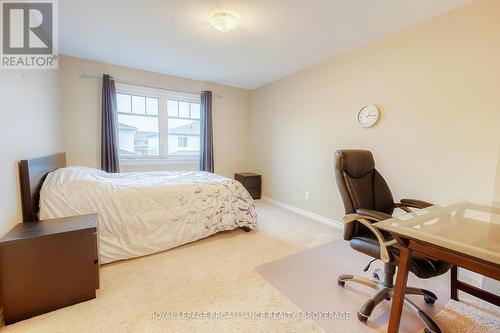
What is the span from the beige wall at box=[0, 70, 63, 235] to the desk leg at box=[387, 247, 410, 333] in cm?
247

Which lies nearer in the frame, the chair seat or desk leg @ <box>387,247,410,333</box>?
desk leg @ <box>387,247,410,333</box>

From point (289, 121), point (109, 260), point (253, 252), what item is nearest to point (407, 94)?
point (289, 121)

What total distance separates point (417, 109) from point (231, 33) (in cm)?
217

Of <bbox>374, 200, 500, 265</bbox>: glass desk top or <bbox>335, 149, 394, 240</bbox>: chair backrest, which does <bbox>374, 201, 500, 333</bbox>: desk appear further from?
<bbox>335, 149, 394, 240</bbox>: chair backrest

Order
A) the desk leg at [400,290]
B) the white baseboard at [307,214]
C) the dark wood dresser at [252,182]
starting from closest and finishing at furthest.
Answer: the desk leg at [400,290] < the white baseboard at [307,214] < the dark wood dresser at [252,182]

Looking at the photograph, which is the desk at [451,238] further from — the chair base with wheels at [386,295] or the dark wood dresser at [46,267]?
the dark wood dresser at [46,267]

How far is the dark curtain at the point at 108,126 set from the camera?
11.1ft

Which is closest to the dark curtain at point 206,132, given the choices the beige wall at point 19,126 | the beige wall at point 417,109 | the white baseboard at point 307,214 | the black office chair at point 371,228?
the white baseboard at point 307,214

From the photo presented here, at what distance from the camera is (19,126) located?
1.80 m

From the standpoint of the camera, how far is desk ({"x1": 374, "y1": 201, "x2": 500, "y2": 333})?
0.95 meters

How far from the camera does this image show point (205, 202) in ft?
8.52

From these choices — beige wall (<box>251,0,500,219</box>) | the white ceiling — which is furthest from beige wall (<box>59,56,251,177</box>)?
beige wall (<box>251,0,500,219</box>)

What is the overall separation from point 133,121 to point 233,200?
2418 mm

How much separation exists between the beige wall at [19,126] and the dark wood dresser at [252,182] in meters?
2.95
